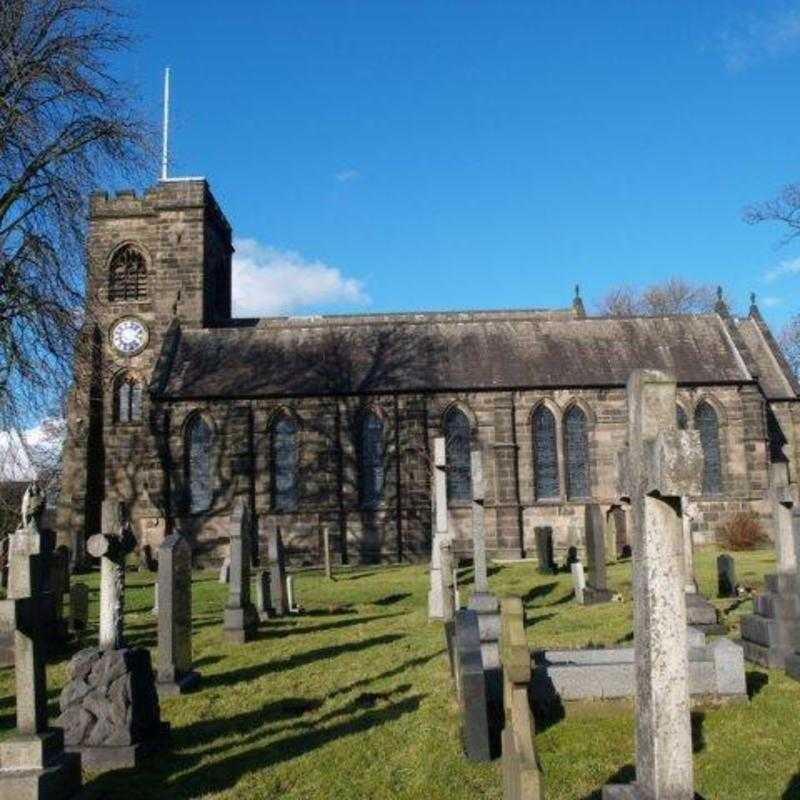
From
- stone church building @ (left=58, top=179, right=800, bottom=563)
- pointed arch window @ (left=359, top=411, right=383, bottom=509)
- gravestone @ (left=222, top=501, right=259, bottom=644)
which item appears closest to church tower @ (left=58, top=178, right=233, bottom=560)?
stone church building @ (left=58, top=179, right=800, bottom=563)

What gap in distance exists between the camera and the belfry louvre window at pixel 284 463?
28250 mm

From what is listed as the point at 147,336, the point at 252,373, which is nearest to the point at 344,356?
the point at 252,373

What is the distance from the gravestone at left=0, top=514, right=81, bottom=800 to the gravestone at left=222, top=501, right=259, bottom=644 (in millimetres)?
6459

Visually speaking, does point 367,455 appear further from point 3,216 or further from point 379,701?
point 379,701

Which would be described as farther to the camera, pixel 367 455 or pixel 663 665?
pixel 367 455

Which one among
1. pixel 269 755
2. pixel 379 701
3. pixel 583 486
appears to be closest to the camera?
pixel 269 755

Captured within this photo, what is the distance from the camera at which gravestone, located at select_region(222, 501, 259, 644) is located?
1235 cm

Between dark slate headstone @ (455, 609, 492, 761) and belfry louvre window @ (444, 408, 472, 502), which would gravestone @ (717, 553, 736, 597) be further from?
belfry louvre window @ (444, 408, 472, 502)

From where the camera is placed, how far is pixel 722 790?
5801mm

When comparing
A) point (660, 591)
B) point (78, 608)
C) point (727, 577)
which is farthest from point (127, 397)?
point (660, 591)

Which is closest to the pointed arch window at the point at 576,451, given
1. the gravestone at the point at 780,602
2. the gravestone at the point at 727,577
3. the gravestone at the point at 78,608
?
the gravestone at the point at 727,577

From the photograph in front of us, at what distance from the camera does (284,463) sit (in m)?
28.5

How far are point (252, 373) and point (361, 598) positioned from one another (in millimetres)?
13589

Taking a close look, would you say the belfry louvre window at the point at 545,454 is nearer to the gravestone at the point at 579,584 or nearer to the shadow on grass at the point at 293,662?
the gravestone at the point at 579,584
